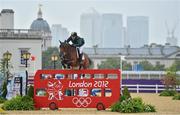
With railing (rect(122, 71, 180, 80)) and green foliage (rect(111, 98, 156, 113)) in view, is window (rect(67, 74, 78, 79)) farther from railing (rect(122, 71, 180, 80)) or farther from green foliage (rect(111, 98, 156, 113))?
railing (rect(122, 71, 180, 80))

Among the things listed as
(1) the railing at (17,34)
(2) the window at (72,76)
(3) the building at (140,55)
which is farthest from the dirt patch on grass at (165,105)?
(3) the building at (140,55)

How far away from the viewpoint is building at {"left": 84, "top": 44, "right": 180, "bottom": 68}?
149625 mm

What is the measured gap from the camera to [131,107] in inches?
938

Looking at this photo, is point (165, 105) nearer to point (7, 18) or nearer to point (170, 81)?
point (170, 81)

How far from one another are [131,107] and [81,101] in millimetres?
2435

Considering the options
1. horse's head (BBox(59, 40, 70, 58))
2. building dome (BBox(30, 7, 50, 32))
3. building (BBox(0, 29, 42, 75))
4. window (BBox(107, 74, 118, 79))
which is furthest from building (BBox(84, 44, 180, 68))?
horse's head (BBox(59, 40, 70, 58))

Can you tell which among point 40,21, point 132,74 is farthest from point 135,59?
point 132,74

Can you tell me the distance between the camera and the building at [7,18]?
69.4m

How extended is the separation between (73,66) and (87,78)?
34.3 inches

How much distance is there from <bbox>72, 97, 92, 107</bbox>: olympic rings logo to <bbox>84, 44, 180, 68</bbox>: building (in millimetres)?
120228

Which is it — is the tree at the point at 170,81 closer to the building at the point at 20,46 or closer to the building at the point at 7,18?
the building at the point at 20,46

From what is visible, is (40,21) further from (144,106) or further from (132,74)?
(144,106)

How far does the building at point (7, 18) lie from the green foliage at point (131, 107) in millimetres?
46375

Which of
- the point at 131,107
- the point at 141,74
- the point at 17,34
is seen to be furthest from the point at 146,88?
the point at 131,107
